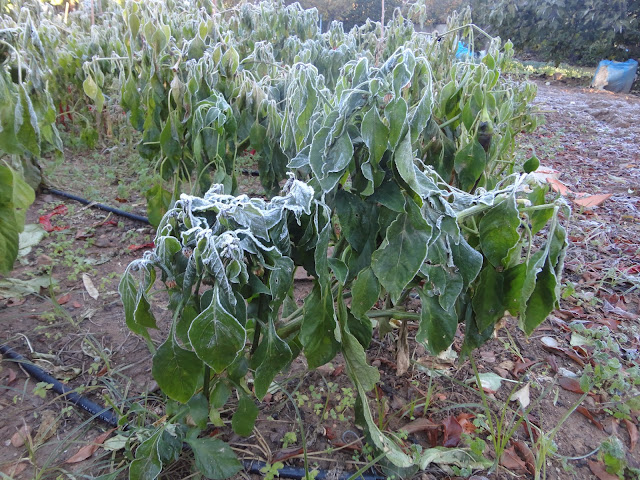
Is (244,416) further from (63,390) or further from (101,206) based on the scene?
(101,206)

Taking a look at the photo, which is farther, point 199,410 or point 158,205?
point 158,205

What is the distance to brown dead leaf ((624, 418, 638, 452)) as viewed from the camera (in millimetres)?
1505

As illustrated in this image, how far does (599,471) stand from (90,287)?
2.22m

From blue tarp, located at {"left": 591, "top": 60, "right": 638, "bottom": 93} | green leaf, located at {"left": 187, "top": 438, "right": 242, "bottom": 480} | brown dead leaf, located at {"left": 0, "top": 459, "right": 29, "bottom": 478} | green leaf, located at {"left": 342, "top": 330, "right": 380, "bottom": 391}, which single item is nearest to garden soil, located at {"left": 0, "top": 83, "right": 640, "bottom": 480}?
brown dead leaf, located at {"left": 0, "top": 459, "right": 29, "bottom": 478}

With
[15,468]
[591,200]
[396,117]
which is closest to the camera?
[396,117]

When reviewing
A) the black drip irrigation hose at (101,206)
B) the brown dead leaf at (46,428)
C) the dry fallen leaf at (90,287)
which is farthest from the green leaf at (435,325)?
the black drip irrigation hose at (101,206)

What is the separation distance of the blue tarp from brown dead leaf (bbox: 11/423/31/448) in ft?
41.6

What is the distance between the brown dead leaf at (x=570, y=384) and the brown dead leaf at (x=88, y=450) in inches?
66.0

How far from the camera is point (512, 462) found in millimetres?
1378

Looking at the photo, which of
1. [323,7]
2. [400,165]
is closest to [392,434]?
[400,165]

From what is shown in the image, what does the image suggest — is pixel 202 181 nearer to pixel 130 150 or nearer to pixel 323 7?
pixel 130 150

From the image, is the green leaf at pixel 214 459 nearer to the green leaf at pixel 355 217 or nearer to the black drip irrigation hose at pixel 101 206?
the green leaf at pixel 355 217

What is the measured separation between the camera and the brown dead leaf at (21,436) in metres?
1.36

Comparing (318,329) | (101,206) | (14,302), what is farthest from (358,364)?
(101,206)
